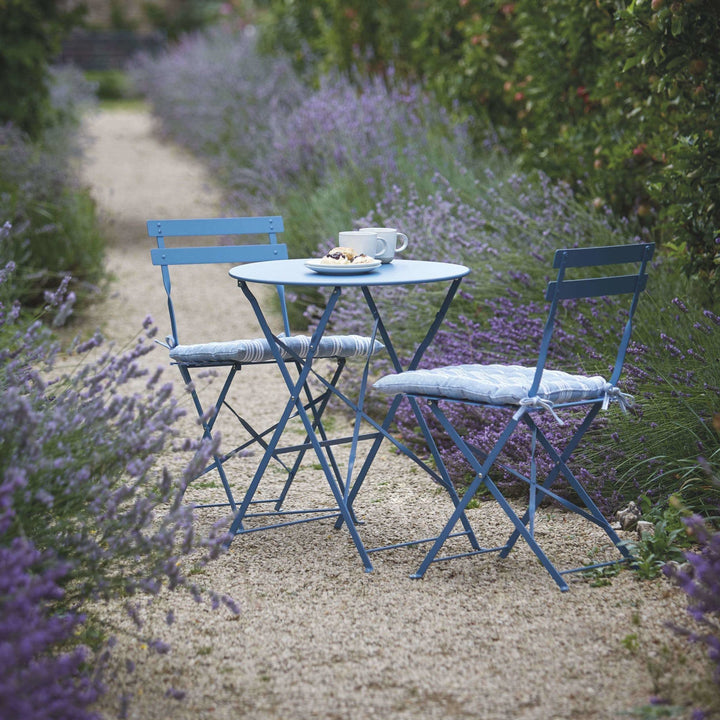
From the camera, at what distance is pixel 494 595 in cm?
288

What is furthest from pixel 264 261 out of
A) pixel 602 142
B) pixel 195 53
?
pixel 195 53

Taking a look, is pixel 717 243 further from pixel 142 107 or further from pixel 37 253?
pixel 142 107

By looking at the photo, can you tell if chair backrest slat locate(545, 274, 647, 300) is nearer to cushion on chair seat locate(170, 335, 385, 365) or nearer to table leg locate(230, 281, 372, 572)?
table leg locate(230, 281, 372, 572)

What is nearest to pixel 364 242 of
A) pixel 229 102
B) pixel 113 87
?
pixel 229 102

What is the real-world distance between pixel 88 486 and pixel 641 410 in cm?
191

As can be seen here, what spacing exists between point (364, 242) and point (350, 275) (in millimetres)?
199

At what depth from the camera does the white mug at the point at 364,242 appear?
329 cm

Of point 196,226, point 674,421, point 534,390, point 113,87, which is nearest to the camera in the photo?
point 534,390

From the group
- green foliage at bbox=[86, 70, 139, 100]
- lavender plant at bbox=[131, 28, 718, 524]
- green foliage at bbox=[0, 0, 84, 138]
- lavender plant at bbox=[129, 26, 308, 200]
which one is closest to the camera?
lavender plant at bbox=[131, 28, 718, 524]

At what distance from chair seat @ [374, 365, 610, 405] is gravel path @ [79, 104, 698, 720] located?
1.90ft

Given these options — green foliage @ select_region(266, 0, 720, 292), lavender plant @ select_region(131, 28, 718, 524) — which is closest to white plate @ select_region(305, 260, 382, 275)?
lavender plant @ select_region(131, 28, 718, 524)

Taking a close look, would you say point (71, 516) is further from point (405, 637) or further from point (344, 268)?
point (344, 268)

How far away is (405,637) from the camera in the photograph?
2623 millimetres

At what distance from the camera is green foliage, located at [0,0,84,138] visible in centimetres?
778
